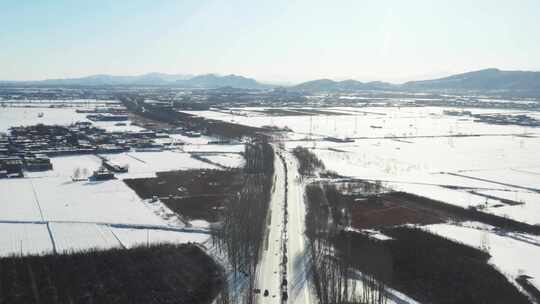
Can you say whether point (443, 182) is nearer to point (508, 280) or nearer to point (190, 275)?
point (508, 280)

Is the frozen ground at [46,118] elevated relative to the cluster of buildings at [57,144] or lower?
elevated

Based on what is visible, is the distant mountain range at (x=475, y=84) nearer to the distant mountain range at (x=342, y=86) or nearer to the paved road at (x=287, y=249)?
the distant mountain range at (x=342, y=86)

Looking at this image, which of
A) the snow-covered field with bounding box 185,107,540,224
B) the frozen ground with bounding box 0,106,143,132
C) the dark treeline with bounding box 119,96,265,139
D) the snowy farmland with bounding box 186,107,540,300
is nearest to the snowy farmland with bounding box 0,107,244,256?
the snowy farmland with bounding box 186,107,540,300

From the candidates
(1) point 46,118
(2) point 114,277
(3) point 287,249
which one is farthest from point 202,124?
(2) point 114,277

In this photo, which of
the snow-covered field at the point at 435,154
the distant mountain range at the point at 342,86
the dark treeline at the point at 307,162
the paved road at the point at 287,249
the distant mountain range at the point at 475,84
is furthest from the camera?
the distant mountain range at the point at 342,86

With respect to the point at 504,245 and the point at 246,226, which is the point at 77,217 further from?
the point at 504,245

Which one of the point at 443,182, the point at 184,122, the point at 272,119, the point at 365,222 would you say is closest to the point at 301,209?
the point at 365,222

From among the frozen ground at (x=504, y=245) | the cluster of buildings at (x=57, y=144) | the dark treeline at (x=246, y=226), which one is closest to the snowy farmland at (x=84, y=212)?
the dark treeline at (x=246, y=226)
